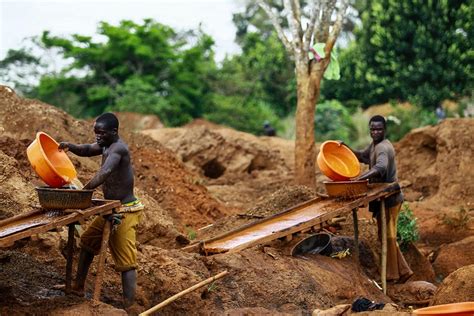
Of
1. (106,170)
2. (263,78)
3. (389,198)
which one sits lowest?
(389,198)

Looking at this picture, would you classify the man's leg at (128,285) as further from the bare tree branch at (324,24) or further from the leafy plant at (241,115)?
the leafy plant at (241,115)

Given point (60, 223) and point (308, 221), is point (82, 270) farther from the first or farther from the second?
point (308, 221)

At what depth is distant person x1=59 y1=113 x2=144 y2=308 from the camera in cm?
660

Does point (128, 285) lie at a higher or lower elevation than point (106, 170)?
lower

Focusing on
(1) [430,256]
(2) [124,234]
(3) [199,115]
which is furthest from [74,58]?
(2) [124,234]

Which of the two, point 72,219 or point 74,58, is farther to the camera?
point 74,58

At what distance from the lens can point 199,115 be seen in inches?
1302

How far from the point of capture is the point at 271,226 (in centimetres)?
877

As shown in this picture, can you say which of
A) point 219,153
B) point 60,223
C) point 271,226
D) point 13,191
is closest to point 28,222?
point 60,223

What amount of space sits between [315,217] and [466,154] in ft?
28.6

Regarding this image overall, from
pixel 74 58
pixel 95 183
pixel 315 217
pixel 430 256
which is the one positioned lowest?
pixel 430 256

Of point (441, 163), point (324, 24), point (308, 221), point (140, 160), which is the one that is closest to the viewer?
point (308, 221)

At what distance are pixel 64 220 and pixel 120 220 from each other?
2.15ft

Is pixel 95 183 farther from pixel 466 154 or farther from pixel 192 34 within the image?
pixel 192 34
